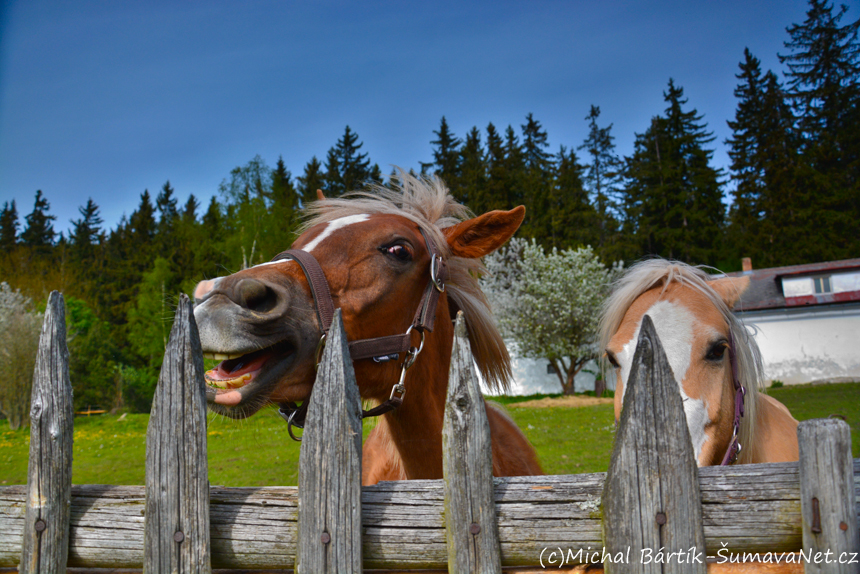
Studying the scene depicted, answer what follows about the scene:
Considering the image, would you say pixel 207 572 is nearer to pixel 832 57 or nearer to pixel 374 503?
pixel 374 503

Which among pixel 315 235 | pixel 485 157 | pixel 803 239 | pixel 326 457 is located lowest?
pixel 326 457

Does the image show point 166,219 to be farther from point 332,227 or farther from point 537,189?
point 332,227

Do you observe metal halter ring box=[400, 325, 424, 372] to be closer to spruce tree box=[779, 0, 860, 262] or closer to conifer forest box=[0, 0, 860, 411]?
conifer forest box=[0, 0, 860, 411]

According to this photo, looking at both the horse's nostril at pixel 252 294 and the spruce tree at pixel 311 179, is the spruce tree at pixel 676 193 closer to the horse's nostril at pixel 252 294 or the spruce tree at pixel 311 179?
the spruce tree at pixel 311 179

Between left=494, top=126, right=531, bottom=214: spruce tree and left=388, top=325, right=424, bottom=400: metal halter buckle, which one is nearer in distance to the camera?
left=388, top=325, right=424, bottom=400: metal halter buckle

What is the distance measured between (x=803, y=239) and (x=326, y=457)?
44.7 metres

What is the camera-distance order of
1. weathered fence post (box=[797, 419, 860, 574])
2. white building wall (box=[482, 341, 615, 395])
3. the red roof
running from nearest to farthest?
weathered fence post (box=[797, 419, 860, 574]) < the red roof < white building wall (box=[482, 341, 615, 395])

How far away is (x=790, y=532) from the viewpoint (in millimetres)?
1182

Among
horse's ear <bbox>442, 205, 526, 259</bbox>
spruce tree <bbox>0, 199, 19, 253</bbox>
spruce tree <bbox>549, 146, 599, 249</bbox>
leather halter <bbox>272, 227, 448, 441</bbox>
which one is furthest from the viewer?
spruce tree <bbox>0, 199, 19, 253</bbox>

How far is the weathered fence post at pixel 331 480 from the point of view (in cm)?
125

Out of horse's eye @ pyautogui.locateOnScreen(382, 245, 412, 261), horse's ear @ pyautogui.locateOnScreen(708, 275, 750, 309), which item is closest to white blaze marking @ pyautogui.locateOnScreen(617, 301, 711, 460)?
horse's ear @ pyautogui.locateOnScreen(708, 275, 750, 309)

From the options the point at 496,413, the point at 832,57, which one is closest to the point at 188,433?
the point at 496,413

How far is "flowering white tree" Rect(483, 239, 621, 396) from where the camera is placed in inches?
1002

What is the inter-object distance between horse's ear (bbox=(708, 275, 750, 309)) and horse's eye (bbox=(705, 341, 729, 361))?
0.47 metres
